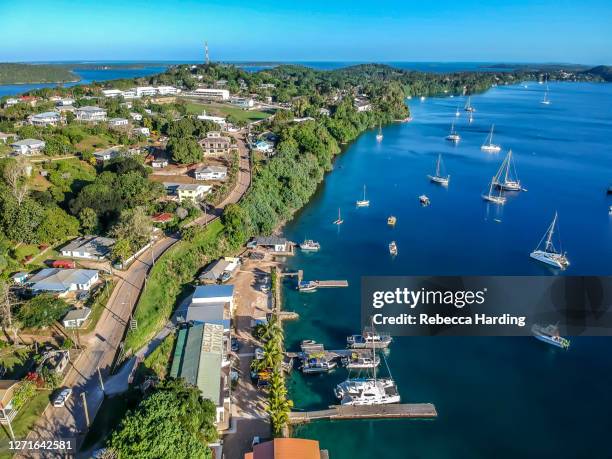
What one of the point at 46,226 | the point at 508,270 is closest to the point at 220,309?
the point at 46,226

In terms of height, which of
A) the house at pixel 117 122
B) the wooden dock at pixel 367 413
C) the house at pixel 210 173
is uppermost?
the house at pixel 117 122

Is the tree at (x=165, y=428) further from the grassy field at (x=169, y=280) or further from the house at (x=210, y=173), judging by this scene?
the house at (x=210, y=173)

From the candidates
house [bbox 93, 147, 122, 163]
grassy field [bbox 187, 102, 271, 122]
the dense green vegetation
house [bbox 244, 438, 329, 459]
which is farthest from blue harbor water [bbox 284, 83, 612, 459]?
the dense green vegetation

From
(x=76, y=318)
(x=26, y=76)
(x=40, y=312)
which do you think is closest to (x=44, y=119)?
(x=40, y=312)

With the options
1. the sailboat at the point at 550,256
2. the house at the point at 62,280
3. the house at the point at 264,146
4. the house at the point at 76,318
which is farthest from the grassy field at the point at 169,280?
the sailboat at the point at 550,256

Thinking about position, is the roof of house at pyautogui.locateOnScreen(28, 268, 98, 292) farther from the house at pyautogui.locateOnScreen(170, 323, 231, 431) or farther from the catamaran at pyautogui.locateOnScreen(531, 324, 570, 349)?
the catamaran at pyautogui.locateOnScreen(531, 324, 570, 349)

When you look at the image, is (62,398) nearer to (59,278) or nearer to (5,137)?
(59,278)
